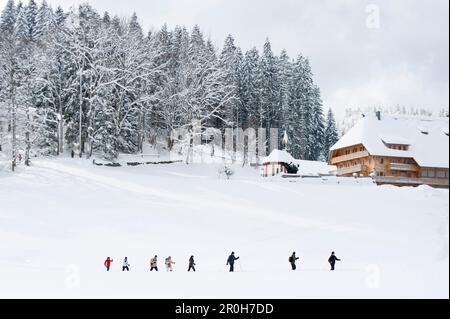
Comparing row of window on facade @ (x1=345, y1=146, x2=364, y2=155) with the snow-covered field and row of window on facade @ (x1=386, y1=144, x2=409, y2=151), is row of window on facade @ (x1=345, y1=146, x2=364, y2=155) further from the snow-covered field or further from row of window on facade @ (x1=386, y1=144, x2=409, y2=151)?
row of window on facade @ (x1=386, y1=144, x2=409, y2=151)

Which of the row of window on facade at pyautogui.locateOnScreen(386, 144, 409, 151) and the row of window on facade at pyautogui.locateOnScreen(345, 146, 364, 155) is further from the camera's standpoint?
the row of window on facade at pyautogui.locateOnScreen(345, 146, 364, 155)

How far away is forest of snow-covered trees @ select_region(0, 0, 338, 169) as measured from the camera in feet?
157

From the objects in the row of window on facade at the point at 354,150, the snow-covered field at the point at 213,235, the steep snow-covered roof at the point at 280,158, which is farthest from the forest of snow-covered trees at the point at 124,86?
the row of window on facade at the point at 354,150

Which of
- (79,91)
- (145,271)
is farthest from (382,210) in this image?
(79,91)

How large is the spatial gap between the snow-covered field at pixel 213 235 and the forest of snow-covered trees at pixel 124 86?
6.45 meters

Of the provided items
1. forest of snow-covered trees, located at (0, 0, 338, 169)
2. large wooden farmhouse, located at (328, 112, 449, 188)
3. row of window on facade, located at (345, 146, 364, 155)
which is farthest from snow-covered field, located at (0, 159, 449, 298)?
forest of snow-covered trees, located at (0, 0, 338, 169)

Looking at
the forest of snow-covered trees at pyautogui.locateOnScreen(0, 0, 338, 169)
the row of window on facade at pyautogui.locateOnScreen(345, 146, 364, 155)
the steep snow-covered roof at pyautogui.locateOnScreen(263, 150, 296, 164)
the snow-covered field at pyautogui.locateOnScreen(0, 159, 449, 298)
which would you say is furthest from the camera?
the steep snow-covered roof at pyautogui.locateOnScreen(263, 150, 296, 164)

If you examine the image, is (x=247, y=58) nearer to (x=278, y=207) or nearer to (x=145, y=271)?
(x=278, y=207)

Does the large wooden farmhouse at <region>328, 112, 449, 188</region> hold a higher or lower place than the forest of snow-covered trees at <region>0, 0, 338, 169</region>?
lower

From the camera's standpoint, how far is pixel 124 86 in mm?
51719

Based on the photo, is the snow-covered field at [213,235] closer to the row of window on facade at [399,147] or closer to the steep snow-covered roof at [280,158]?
the row of window on facade at [399,147]

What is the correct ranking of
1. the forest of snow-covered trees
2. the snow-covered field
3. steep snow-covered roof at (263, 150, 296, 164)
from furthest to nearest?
steep snow-covered roof at (263, 150, 296, 164) < the forest of snow-covered trees < the snow-covered field

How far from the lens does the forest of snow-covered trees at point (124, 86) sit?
4772 centimetres

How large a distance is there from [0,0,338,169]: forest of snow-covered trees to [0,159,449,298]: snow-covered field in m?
6.45
